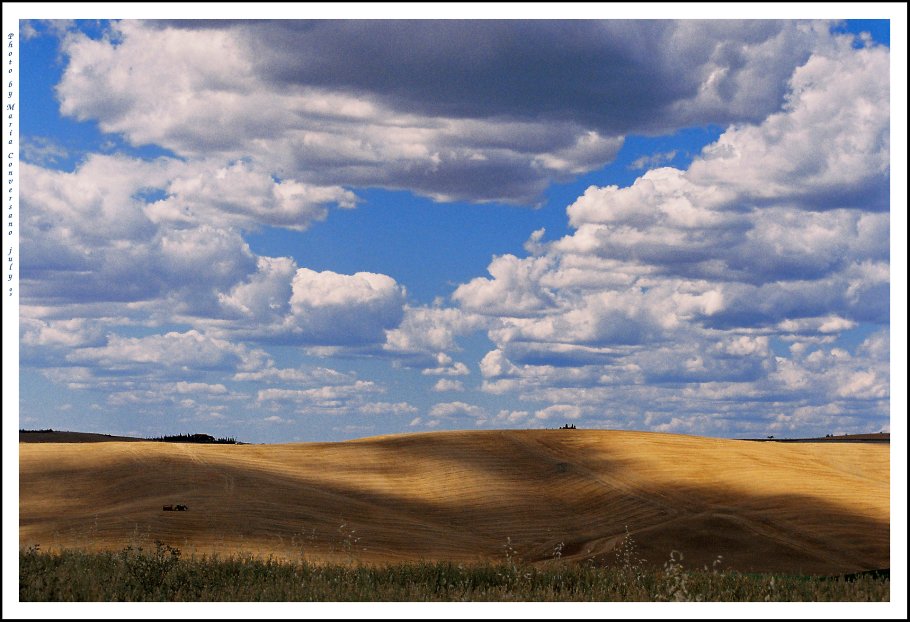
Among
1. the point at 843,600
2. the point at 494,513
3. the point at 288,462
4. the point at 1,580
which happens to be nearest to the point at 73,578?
the point at 1,580

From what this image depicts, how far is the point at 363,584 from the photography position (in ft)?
35.0

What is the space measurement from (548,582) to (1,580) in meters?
6.08

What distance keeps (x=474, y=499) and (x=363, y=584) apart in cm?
926

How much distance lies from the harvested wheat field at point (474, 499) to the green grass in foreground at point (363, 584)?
2.04 metres

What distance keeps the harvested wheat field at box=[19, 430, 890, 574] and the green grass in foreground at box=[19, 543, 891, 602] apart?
6.69ft

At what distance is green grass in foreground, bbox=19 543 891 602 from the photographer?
950cm

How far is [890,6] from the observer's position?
957 centimetres

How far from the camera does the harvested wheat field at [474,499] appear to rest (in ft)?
51.2

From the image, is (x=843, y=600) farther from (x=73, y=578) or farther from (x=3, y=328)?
(x=3, y=328)

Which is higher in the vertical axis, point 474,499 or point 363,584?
point 474,499

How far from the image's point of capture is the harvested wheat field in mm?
15617

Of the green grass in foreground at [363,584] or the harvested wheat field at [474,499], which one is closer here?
the green grass in foreground at [363,584]

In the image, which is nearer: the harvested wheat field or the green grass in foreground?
the green grass in foreground

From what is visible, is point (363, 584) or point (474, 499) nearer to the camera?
point (363, 584)
